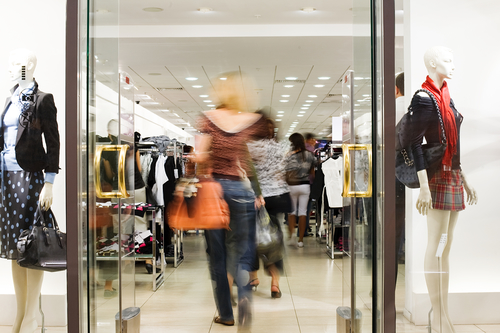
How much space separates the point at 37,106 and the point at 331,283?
8.89 ft

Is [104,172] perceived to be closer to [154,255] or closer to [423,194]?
[423,194]

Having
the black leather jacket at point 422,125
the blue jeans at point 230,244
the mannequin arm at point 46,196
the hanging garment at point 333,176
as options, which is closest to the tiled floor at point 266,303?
the blue jeans at point 230,244

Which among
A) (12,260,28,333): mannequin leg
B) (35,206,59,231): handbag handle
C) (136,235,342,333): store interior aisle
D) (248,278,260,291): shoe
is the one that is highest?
(35,206,59,231): handbag handle

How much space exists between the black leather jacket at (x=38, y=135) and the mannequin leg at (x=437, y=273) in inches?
67.4

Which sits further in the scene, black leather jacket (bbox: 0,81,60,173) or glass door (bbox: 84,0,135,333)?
black leather jacket (bbox: 0,81,60,173)

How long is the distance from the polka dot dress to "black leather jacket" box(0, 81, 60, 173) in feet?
0.22

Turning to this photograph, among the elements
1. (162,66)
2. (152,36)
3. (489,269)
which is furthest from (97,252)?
(162,66)

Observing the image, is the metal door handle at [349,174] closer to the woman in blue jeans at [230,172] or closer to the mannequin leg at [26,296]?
the woman in blue jeans at [230,172]

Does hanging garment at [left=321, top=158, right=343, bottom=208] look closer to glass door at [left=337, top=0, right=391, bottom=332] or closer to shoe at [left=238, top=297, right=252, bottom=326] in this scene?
shoe at [left=238, top=297, right=252, bottom=326]

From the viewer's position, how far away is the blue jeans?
2.59 meters

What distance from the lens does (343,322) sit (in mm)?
2145

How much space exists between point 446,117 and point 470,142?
35 centimetres

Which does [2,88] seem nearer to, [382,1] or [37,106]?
[37,106]

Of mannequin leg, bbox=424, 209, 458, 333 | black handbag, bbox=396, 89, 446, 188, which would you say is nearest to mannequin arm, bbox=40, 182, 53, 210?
black handbag, bbox=396, 89, 446, 188
